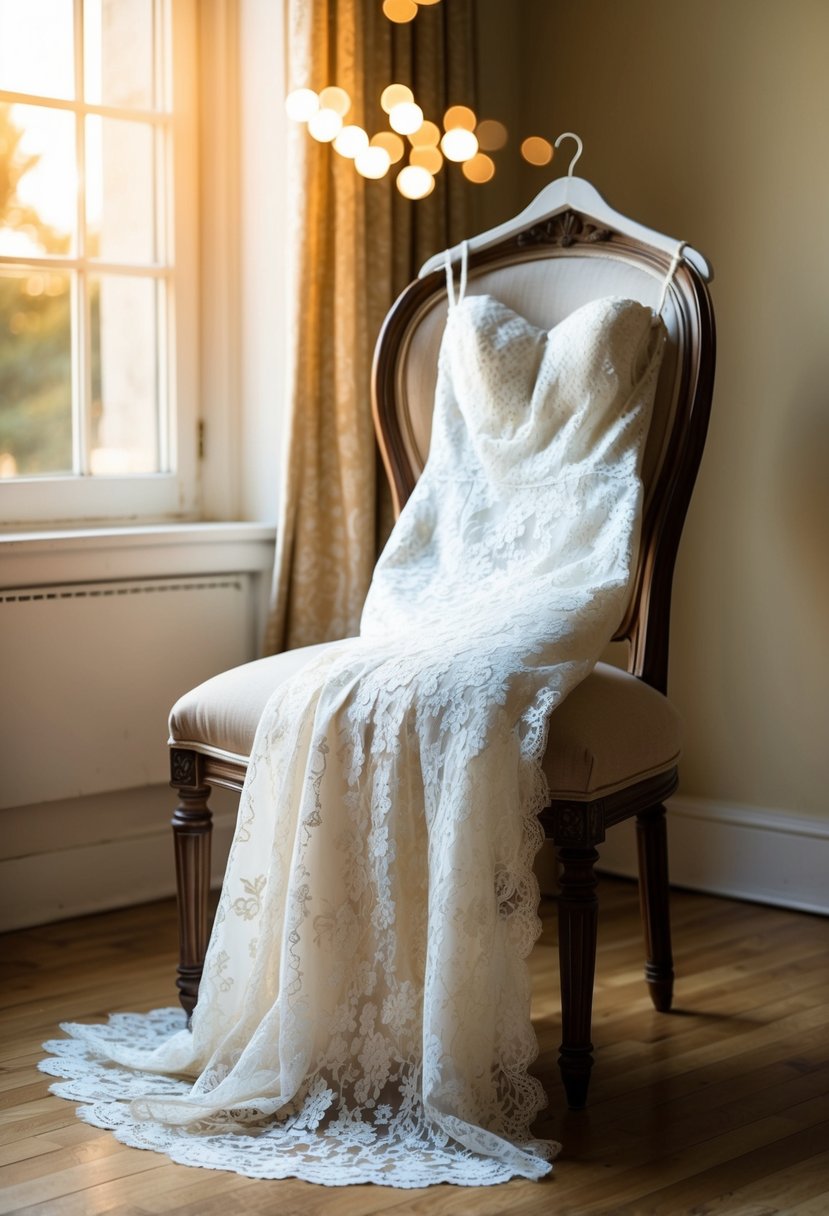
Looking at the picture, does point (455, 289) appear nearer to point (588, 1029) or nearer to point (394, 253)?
point (394, 253)

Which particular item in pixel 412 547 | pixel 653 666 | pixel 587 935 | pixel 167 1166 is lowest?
pixel 167 1166

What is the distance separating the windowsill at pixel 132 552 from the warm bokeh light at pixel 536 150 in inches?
40.1

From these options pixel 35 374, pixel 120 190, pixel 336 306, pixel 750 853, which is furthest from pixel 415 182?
pixel 750 853

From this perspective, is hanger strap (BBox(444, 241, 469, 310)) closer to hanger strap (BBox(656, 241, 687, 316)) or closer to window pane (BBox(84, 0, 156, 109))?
hanger strap (BBox(656, 241, 687, 316))

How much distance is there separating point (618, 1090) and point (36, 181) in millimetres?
1982

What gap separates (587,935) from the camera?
1934 millimetres

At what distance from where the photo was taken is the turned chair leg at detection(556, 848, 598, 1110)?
1926 millimetres

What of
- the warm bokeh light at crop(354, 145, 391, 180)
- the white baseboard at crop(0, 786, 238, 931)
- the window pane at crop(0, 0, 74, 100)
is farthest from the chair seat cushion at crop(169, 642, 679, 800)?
the window pane at crop(0, 0, 74, 100)

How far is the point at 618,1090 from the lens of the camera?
209 centimetres

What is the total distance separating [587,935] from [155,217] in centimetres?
188

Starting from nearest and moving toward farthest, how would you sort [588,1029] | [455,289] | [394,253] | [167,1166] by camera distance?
[167,1166] < [588,1029] < [455,289] < [394,253]

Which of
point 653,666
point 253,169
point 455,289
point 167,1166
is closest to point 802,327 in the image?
point 455,289

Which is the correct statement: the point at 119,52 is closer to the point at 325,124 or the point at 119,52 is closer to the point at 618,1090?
the point at 325,124

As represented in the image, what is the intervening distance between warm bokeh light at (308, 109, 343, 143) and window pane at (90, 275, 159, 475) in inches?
26.8
